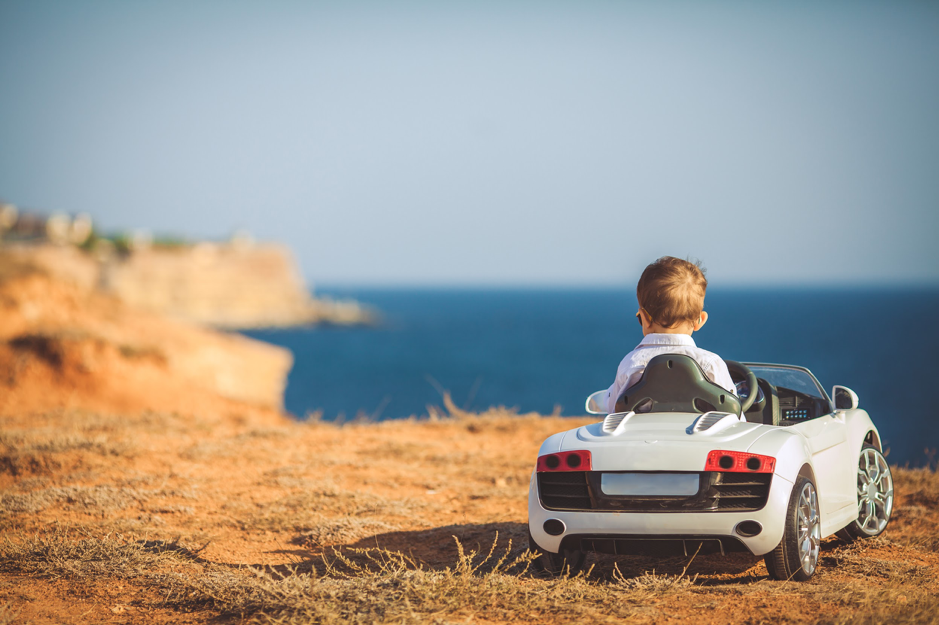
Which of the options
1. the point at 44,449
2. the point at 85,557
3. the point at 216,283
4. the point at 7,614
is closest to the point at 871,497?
the point at 85,557

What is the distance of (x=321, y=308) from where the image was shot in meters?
129

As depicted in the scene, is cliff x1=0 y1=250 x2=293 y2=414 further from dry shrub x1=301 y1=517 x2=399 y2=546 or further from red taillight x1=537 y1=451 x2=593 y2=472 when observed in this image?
red taillight x1=537 y1=451 x2=593 y2=472

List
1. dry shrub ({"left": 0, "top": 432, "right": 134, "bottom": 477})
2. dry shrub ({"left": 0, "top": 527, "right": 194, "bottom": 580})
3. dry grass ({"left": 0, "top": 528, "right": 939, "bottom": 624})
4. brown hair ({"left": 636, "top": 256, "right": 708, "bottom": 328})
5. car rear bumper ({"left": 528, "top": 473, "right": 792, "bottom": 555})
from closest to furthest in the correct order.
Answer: dry grass ({"left": 0, "top": 528, "right": 939, "bottom": 624}) < car rear bumper ({"left": 528, "top": 473, "right": 792, "bottom": 555}) < brown hair ({"left": 636, "top": 256, "right": 708, "bottom": 328}) < dry shrub ({"left": 0, "top": 527, "right": 194, "bottom": 580}) < dry shrub ({"left": 0, "top": 432, "right": 134, "bottom": 477})

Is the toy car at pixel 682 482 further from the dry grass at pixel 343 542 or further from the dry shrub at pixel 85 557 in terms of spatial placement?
the dry shrub at pixel 85 557

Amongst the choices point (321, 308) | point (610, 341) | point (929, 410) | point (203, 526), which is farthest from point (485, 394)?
point (321, 308)

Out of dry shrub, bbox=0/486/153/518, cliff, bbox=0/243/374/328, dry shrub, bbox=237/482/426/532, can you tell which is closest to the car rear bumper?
dry shrub, bbox=237/482/426/532

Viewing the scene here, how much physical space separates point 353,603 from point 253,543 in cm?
202

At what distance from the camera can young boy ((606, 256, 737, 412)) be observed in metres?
4.20

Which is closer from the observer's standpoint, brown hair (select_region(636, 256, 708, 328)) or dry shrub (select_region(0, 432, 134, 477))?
brown hair (select_region(636, 256, 708, 328))

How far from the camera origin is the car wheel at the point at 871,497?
17.3 feet

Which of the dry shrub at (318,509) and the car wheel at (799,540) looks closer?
the car wheel at (799,540)

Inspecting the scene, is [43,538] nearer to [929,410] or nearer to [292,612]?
[292,612]

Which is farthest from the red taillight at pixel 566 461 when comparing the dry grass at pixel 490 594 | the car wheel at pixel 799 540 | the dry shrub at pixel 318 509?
the dry shrub at pixel 318 509

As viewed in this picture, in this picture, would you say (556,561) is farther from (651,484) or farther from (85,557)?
(85,557)
